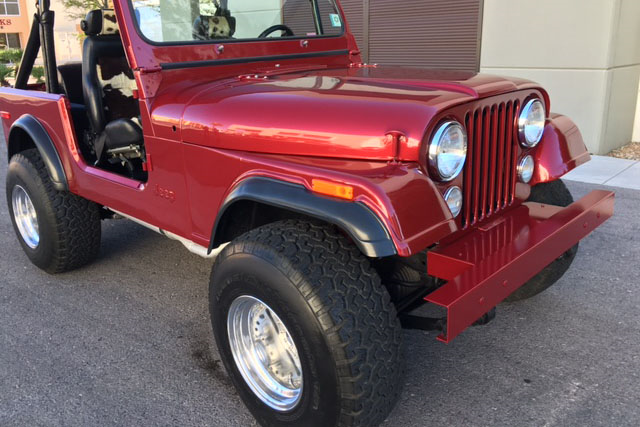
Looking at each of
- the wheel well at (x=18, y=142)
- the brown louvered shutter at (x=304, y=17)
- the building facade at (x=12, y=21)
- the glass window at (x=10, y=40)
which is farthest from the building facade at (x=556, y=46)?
the glass window at (x=10, y=40)

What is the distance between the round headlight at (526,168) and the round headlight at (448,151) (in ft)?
1.89

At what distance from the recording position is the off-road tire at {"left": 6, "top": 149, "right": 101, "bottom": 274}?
3520 millimetres

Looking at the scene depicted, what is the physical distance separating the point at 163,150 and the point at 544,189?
187cm

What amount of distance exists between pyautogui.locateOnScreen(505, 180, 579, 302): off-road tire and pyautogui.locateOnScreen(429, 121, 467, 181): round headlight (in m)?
0.91

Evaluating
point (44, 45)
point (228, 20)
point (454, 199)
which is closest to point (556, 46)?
point (228, 20)

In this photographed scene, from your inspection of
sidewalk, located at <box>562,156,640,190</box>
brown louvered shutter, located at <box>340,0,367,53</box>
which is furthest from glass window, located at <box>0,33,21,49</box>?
sidewalk, located at <box>562,156,640,190</box>

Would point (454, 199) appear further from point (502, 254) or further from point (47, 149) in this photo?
point (47, 149)

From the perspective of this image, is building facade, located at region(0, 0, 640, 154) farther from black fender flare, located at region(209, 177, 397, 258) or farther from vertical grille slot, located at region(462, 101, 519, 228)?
vertical grille slot, located at region(462, 101, 519, 228)

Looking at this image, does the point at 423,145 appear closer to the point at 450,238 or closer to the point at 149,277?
the point at 450,238

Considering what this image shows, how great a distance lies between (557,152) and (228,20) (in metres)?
1.82

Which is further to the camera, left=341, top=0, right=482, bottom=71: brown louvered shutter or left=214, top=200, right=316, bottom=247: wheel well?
left=341, top=0, right=482, bottom=71: brown louvered shutter

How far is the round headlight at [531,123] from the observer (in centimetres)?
245

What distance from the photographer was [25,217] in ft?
13.0

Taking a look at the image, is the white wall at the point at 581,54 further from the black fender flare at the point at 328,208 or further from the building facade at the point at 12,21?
the building facade at the point at 12,21
